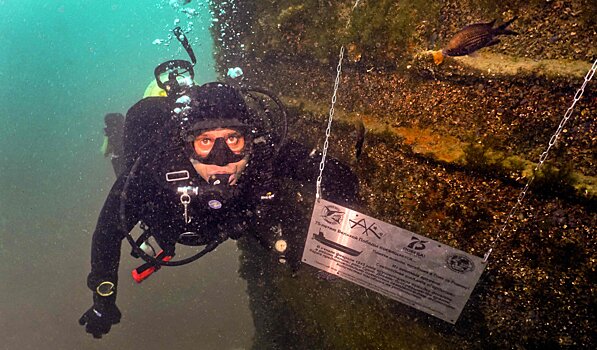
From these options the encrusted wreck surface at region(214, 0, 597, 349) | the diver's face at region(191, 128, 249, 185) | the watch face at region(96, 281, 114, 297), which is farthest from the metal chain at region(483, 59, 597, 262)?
the watch face at region(96, 281, 114, 297)

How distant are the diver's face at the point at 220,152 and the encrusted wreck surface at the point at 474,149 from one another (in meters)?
0.88

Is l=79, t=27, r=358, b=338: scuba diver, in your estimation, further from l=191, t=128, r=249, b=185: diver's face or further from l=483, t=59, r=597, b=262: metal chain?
l=483, t=59, r=597, b=262: metal chain

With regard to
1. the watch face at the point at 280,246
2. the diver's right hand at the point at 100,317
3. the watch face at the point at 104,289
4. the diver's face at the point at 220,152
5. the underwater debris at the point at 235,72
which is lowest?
the diver's right hand at the point at 100,317

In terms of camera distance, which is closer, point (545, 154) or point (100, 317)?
point (545, 154)

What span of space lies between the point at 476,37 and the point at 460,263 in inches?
51.8

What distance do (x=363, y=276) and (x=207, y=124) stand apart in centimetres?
204

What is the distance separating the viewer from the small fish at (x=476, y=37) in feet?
5.49

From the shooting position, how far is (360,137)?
2.56 metres

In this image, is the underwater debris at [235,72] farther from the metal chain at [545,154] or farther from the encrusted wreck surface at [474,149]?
the metal chain at [545,154]

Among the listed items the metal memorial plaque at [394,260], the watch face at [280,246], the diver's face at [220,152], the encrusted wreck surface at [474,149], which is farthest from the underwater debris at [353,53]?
the watch face at [280,246]

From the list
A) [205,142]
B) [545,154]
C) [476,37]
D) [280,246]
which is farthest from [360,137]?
[205,142]

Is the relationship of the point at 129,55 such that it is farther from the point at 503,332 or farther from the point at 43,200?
the point at 503,332

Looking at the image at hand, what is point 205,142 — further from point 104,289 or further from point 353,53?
point 104,289

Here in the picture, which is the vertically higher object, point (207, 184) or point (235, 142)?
point (235, 142)
